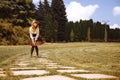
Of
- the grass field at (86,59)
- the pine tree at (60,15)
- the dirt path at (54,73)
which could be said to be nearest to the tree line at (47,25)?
the pine tree at (60,15)

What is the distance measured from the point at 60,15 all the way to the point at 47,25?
7.00m

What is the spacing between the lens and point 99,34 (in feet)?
307

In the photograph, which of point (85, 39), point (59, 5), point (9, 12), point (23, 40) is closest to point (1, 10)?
point (9, 12)

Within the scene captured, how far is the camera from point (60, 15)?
82.2m

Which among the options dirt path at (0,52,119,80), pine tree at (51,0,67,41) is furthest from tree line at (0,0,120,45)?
dirt path at (0,52,119,80)

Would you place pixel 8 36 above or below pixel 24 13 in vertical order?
below

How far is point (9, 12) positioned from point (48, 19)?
3625 cm

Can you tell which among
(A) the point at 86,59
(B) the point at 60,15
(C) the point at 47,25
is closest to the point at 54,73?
(A) the point at 86,59

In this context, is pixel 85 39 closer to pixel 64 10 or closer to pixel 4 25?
pixel 64 10

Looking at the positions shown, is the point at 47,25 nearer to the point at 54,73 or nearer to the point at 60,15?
the point at 60,15

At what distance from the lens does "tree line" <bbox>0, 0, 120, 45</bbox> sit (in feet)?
131

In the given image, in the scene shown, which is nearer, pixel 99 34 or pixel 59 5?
pixel 59 5

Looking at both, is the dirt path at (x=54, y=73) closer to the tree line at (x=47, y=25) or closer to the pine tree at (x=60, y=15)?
the tree line at (x=47, y=25)

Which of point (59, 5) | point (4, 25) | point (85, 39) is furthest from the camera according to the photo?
point (85, 39)
